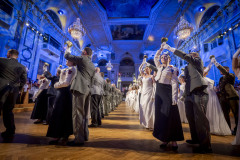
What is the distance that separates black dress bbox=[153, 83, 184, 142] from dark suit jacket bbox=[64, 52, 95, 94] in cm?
118

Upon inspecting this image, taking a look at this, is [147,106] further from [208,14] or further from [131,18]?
[131,18]

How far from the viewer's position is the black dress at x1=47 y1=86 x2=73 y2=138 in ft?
5.67

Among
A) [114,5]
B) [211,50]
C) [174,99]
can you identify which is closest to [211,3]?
[211,50]

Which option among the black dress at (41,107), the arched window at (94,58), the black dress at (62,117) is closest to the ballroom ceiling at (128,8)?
the arched window at (94,58)

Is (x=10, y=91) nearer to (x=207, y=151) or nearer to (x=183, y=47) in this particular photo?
(x=207, y=151)

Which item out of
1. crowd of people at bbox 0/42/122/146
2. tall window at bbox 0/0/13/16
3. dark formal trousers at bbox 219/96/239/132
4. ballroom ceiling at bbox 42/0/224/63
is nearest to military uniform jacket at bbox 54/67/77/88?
crowd of people at bbox 0/42/122/146

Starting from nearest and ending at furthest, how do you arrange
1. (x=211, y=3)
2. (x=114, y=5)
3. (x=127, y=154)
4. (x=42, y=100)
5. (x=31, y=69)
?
(x=127, y=154) < (x=42, y=100) < (x=31, y=69) < (x=211, y=3) < (x=114, y=5)

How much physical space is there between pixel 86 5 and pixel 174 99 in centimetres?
1362

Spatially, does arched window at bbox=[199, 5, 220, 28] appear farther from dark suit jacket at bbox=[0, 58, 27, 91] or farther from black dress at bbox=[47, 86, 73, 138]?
dark suit jacket at bbox=[0, 58, 27, 91]

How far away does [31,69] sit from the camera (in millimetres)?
7969

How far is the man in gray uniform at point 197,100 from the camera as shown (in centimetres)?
151

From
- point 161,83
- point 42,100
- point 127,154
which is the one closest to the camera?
point 127,154

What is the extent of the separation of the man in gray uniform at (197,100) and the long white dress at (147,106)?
109cm

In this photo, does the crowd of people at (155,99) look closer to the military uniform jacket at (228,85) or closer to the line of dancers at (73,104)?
the line of dancers at (73,104)
